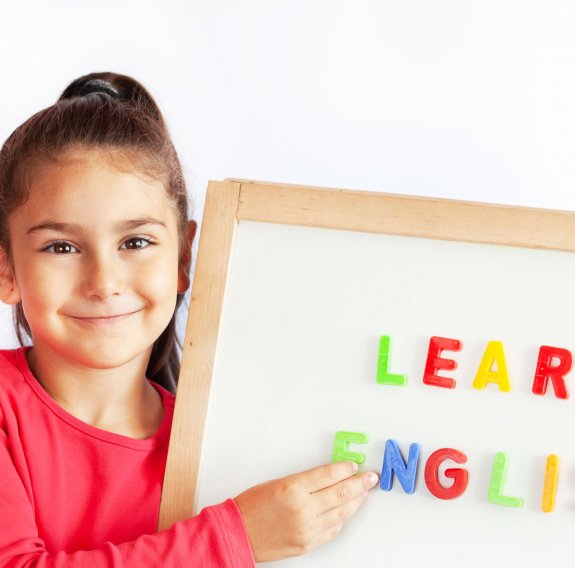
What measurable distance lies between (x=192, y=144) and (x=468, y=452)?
0.84m

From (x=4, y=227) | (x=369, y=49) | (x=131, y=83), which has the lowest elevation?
(x=4, y=227)

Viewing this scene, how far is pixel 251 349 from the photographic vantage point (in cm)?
101

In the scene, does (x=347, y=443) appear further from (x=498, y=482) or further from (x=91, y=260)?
(x=91, y=260)

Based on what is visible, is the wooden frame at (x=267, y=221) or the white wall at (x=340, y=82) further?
the white wall at (x=340, y=82)

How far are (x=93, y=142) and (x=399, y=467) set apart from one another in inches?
18.6

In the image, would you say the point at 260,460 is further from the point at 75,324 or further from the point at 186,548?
the point at 75,324

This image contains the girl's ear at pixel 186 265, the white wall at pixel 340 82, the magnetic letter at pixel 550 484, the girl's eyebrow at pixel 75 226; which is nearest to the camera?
the magnetic letter at pixel 550 484

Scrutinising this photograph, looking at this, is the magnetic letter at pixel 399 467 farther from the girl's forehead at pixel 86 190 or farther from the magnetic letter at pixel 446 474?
the girl's forehead at pixel 86 190

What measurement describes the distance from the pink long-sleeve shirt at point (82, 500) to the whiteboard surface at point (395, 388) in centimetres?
6

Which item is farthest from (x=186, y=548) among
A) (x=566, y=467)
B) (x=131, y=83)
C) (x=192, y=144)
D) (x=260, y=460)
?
(x=192, y=144)

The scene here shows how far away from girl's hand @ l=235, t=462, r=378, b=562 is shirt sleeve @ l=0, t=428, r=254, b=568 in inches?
0.6

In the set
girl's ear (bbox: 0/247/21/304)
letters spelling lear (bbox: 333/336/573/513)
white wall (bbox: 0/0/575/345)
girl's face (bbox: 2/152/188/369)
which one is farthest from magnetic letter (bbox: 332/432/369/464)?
white wall (bbox: 0/0/575/345)

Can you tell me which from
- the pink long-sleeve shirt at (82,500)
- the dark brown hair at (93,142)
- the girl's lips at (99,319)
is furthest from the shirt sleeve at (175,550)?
the dark brown hair at (93,142)

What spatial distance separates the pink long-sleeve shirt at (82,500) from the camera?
968 millimetres
